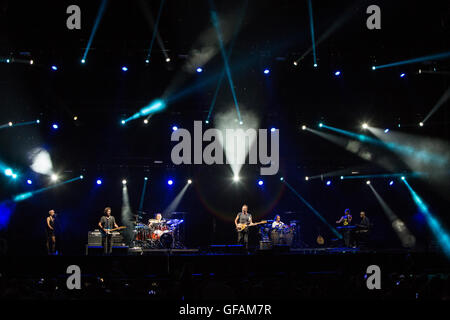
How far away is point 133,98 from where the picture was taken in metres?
12.1

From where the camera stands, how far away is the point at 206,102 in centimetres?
1232

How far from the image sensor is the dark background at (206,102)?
10594 mm

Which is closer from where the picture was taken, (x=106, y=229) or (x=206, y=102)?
(x=106, y=229)

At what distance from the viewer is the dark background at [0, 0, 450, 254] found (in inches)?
417

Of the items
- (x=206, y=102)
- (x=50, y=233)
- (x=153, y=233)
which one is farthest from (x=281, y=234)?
(x=50, y=233)

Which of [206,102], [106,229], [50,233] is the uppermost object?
[206,102]

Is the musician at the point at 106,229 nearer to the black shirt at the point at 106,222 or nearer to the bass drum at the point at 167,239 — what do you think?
the black shirt at the point at 106,222

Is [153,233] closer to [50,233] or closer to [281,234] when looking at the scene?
[50,233]

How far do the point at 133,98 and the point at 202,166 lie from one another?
3070 mm

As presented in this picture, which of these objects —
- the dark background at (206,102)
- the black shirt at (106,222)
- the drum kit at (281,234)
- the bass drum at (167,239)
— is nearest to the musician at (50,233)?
the dark background at (206,102)

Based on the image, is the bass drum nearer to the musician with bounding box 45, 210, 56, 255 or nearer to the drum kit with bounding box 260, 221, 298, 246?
the drum kit with bounding box 260, 221, 298, 246
